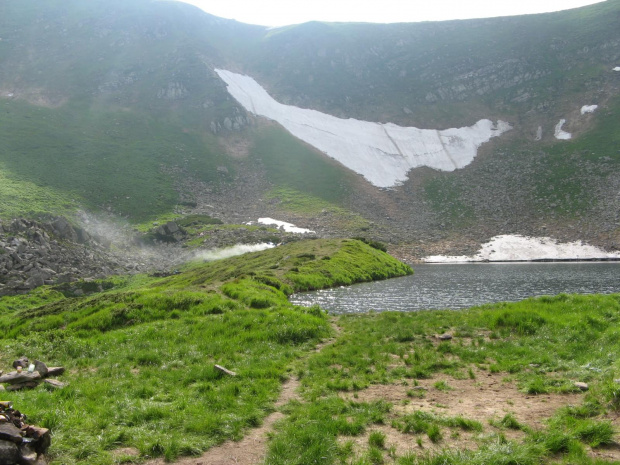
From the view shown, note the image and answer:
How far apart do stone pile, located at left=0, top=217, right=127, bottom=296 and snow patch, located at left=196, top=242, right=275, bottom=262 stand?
531 inches

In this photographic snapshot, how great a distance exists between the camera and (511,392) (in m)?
11.6

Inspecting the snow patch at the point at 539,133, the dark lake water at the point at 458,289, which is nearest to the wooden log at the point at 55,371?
the dark lake water at the point at 458,289

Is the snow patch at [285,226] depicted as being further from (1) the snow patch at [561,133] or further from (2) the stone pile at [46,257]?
(1) the snow patch at [561,133]

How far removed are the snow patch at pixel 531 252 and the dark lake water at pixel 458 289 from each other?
17.8 meters

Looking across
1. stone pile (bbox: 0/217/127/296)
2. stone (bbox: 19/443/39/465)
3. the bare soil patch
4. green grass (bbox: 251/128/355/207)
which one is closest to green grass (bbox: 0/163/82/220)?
stone pile (bbox: 0/217/127/296)

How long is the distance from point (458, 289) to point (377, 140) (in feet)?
325

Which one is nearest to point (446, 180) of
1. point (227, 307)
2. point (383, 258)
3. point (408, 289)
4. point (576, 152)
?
point (576, 152)

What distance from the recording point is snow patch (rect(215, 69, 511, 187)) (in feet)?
389

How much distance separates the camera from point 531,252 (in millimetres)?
75688

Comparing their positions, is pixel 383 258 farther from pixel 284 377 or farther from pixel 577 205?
pixel 577 205

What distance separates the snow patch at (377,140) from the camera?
11856cm

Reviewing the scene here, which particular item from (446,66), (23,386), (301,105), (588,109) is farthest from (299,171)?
(23,386)

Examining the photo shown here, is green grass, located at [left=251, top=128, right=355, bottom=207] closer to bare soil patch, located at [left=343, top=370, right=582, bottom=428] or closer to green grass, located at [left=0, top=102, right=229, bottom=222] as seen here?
green grass, located at [left=0, top=102, right=229, bottom=222]

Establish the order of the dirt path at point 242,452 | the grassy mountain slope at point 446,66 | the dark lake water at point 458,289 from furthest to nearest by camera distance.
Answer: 1. the grassy mountain slope at point 446,66
2. the dark lake water at point 458,289
3. the dirt path at point 242,452
